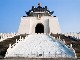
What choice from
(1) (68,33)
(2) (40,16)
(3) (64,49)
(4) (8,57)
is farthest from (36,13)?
(4) (8,57)

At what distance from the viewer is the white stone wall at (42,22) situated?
52500mm

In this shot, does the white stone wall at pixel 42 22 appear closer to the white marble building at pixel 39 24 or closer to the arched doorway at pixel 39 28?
the white marble building at pixel 39 24

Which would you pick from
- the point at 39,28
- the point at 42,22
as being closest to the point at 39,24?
the point at 39,28

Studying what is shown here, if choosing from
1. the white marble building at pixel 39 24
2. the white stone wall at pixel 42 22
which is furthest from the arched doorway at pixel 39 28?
the white stone wall at pixel 42 22

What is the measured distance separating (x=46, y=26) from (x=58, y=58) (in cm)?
3538

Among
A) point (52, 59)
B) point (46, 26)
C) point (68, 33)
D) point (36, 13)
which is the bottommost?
point (52, 59)

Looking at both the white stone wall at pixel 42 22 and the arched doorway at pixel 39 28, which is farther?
the arched doorway at pixel 39 28

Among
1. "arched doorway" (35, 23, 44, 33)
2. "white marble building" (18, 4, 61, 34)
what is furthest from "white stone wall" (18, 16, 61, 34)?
"arched doorway" (35, 23, 44, 33)

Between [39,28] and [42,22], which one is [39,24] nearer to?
[39,28]

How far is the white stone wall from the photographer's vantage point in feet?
172

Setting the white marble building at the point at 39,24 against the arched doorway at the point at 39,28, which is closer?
the white marble building at the point at 39,24

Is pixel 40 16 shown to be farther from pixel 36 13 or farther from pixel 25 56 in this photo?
pixel 25 56

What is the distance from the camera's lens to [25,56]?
1972 cm

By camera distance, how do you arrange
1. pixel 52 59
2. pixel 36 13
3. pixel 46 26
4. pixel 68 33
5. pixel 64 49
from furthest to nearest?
pixel 36 13 → pixel 46 26 → pixel 68 33 → pixel 64 49 → pixel 52 59
